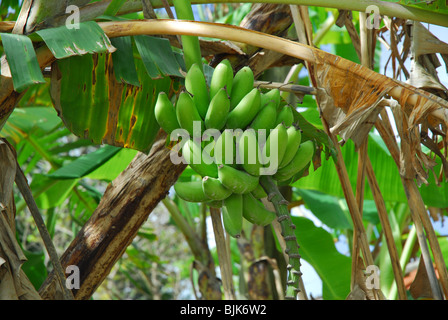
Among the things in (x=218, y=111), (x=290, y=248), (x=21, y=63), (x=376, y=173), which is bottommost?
(x=290, y=248)

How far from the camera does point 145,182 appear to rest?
1121 millimetres

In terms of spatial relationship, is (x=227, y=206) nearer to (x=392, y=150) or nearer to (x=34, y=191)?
(x=392, y=150)

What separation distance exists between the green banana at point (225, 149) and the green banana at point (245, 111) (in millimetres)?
72

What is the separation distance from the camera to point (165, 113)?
2.48 feet

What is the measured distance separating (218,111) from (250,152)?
10 centimetres

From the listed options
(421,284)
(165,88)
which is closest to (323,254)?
(421,284)

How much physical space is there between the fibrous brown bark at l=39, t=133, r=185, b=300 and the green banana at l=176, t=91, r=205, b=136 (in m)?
0.40

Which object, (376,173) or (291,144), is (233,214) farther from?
(376,173)

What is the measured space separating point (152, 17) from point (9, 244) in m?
0.48

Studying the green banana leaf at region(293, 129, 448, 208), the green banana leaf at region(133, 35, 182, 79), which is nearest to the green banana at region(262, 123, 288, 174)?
the green banana leaf at region(133, 35, 182, 79)

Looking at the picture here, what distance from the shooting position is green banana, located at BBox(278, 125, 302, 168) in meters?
0.68

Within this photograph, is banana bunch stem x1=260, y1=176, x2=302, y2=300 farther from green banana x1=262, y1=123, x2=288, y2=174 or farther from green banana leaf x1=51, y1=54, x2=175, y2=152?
green banana leaf x1=51, y1=54, x2=175, y2=152
